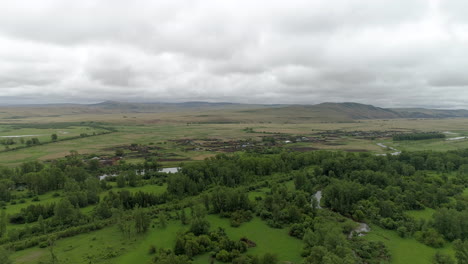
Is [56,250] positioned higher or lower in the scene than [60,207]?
lower

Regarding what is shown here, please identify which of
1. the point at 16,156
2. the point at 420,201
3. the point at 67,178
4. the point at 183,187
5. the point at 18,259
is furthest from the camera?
the point at 16,156

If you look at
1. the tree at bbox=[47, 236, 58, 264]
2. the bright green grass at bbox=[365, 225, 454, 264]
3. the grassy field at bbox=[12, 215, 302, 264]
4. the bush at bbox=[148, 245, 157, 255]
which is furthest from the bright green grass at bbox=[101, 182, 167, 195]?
the bright green grass at bbox=[365, 225, 454, 264]

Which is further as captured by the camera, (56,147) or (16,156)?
(56,147)

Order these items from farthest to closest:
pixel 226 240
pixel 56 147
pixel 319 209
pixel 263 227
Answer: pixel 56 147 → pixel 319 209 → pixel 263 227 → pixel 226 240

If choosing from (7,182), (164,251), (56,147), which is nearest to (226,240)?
(164,251)

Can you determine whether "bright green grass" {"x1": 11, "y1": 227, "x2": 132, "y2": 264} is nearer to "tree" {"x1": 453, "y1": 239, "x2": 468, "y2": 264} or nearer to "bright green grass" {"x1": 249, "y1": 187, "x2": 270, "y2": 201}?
"bright green grass" {"x1": 249, "y1": 187, "x2": 270, "y2": 201}

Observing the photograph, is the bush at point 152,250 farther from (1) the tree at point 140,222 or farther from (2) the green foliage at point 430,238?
(2) the green foliage at point 430,238

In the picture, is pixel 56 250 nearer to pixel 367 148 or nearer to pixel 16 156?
pixel 16 156

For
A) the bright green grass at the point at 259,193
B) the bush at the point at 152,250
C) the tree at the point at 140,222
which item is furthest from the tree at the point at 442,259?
the tree at the point at 140,222
